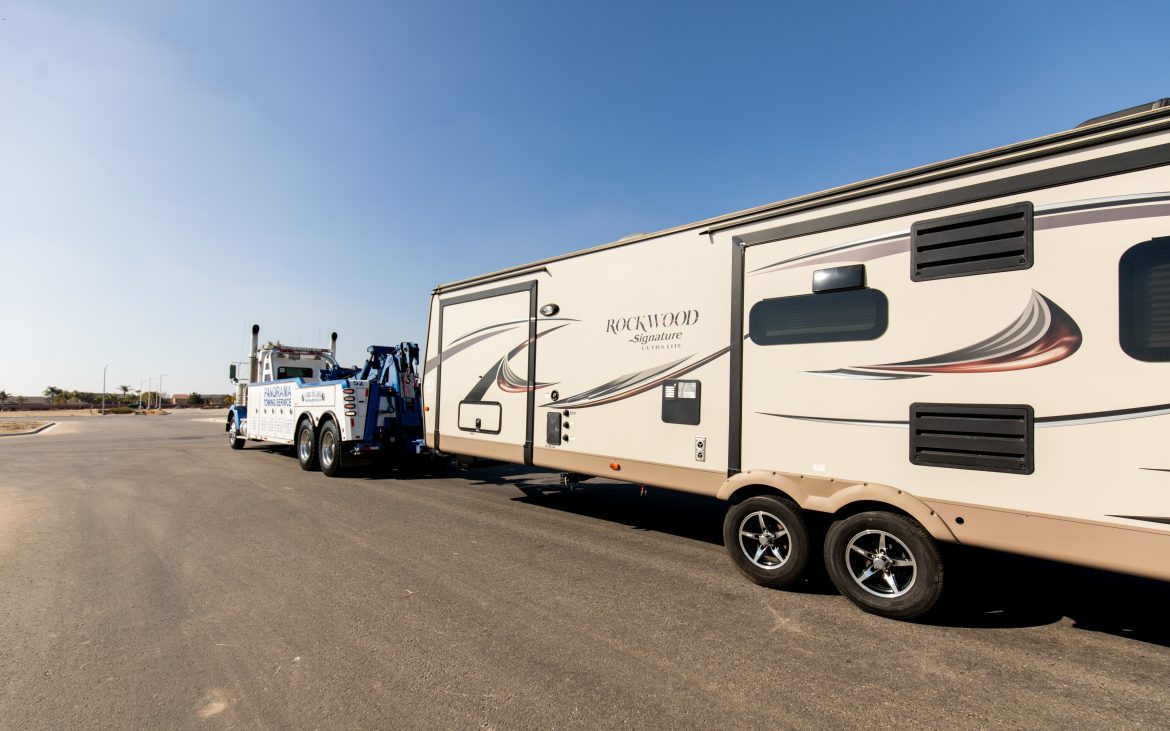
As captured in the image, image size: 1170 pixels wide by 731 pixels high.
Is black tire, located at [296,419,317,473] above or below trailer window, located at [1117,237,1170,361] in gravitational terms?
below

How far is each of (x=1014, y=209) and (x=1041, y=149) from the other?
409 millimetres

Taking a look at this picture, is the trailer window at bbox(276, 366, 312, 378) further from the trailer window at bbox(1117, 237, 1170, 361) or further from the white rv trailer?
the trailer window at bbox(1117, 237, 1170, 361)

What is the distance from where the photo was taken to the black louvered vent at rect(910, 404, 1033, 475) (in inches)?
149

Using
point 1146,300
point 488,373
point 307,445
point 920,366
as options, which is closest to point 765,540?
point 920,366

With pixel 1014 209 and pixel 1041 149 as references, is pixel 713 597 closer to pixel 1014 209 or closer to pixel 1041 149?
pixel 1014 209

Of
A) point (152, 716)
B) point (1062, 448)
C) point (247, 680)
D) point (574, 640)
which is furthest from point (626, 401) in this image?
point (152, 716)

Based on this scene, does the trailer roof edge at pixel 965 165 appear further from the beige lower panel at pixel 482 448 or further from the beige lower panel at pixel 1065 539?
the beige lower panel at pixel 482 448

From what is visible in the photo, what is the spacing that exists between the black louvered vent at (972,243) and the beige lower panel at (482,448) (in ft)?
16.7

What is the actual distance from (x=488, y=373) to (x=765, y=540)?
4681 millimetres

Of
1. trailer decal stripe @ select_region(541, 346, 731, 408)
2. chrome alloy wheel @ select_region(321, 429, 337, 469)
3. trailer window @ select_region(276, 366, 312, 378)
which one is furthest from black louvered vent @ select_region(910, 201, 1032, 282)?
trailer window @ select_region(276, 366, 312, 378)

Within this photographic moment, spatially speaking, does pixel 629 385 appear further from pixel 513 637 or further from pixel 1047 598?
pixel 1047 598

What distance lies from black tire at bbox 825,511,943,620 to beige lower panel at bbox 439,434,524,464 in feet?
13.7

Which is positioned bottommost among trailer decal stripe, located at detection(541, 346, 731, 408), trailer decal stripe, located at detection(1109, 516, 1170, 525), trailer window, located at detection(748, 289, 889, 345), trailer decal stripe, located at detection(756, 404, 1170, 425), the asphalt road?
the asphalt road

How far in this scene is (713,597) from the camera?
470cm
